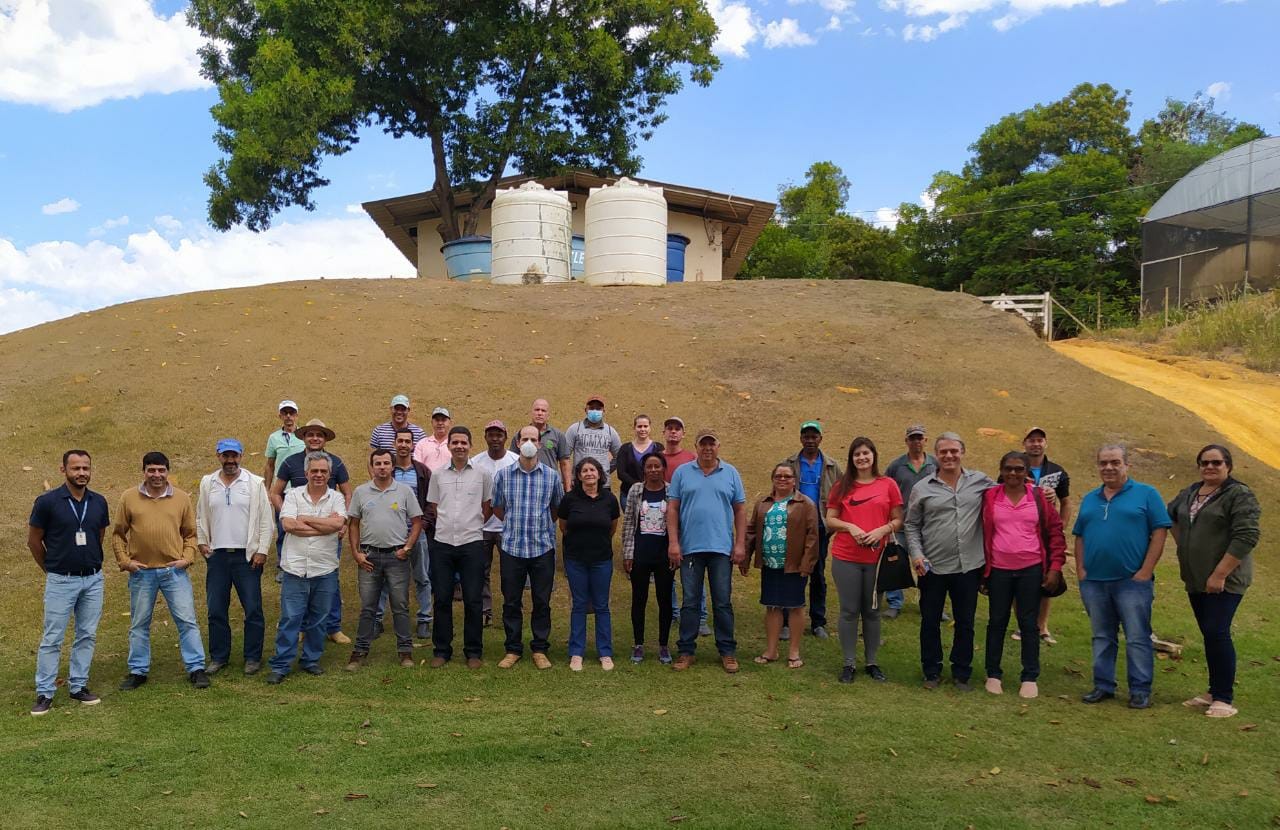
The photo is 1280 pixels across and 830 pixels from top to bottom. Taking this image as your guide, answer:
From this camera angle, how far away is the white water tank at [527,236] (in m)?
20.4

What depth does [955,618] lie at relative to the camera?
6754mm

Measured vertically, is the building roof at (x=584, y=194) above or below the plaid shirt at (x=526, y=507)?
above

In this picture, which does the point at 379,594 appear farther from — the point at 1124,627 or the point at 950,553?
the point at 1124,627

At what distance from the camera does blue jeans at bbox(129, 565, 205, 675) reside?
22.0ft

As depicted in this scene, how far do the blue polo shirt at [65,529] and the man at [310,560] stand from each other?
1201 millimetres

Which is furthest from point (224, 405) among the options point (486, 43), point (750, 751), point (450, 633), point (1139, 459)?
point (486, 43)

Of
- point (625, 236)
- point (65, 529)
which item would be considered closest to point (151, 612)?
point (65, 529)

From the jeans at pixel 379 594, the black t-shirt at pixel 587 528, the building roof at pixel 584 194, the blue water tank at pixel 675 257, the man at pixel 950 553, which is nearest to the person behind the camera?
the man at pixel 950 553

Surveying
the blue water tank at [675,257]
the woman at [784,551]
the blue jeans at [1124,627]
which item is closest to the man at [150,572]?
the woman at [784,551]

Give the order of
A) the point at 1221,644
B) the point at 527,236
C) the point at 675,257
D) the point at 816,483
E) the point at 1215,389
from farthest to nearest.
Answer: the point at 675,257 → the point at 527,236 → the point at 1215,389 → the point at 816,483 → the point at 1221,644

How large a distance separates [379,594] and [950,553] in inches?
161

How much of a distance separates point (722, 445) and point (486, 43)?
17.9 meters

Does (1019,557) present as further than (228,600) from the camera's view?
No

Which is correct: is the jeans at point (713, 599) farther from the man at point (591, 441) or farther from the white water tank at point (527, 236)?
the white water tank at point (527, 236)
